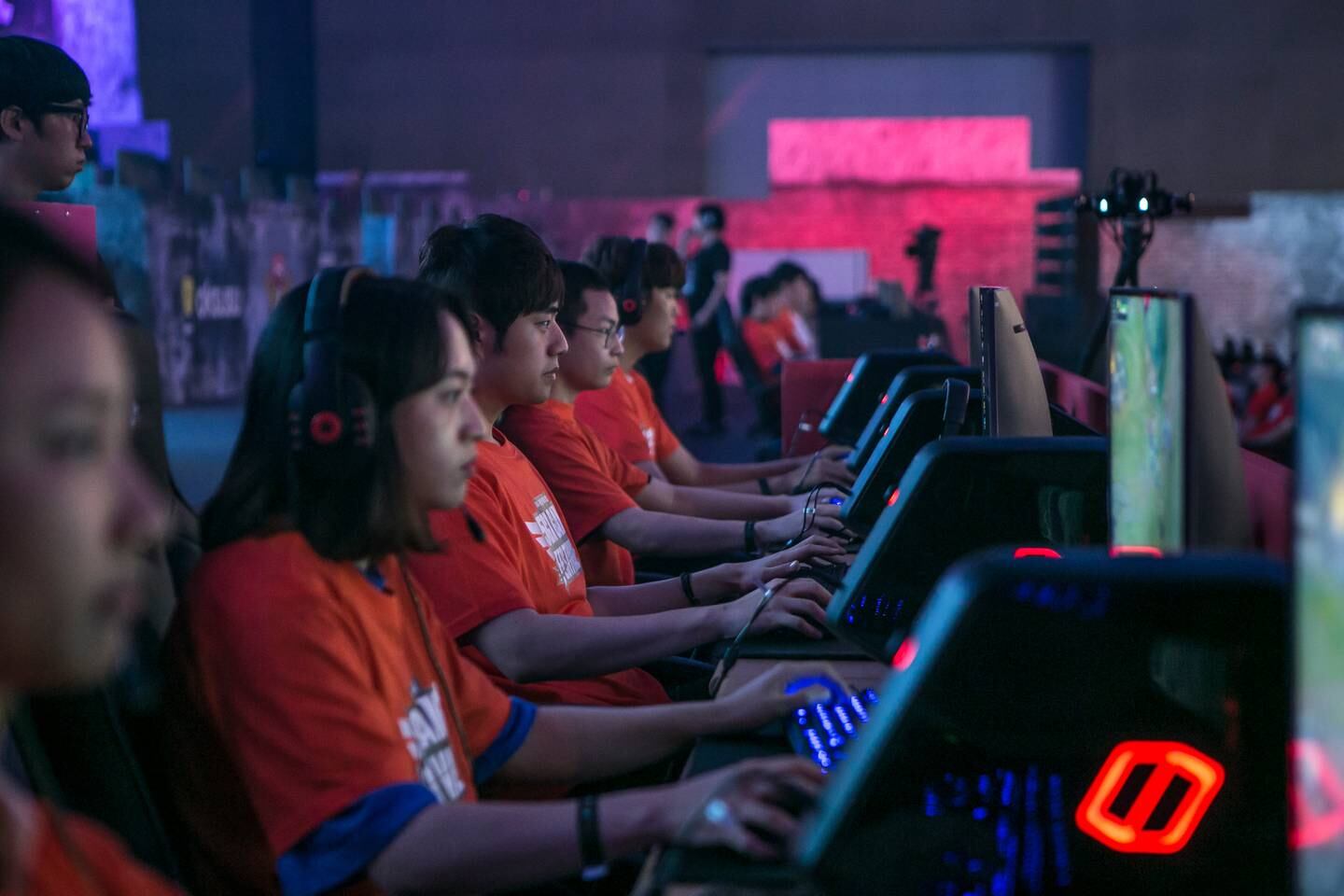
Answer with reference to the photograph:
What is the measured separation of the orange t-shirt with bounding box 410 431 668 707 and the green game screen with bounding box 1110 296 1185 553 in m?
0.72

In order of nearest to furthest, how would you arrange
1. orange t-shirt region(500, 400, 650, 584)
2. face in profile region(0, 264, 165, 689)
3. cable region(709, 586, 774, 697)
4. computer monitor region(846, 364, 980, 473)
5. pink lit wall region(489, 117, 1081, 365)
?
face in profile region(0, 264, 165, 689)
cable region(709, 586, 774, 697)
orange t-shirt region(500, 400, 650, 584)
computer monitor region(846, 364, 980, 473)
pink lit wall region(489, 117, 1081, 365)

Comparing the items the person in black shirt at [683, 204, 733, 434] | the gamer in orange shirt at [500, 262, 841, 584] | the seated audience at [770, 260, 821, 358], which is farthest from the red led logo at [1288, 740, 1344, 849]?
the person in black shirt at [683, 204, 733, 434]

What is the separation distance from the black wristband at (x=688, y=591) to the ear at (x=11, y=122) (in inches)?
53.1

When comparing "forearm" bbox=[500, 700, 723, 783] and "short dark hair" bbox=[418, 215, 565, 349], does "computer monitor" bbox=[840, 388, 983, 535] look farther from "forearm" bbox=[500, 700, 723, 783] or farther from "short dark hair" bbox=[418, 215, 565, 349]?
"forearm" bbox=[500, 700, 723, 783]

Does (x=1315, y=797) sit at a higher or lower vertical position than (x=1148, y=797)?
higher

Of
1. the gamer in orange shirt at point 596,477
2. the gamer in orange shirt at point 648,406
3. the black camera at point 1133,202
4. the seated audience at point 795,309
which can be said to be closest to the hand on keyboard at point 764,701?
the gamer in orange shirt at point 596,477

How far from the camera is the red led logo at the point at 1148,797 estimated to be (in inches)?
43.3

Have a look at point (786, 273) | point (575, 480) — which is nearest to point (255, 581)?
point (575, 480)

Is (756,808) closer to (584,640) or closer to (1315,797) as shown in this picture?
(1315,797)

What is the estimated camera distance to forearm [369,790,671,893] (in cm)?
114

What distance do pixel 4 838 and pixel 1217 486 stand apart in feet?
3.17

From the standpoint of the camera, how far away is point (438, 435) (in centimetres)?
130

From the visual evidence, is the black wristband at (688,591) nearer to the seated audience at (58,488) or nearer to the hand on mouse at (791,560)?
the hand on mouse at (791,560)

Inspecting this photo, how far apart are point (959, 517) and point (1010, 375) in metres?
0.41
